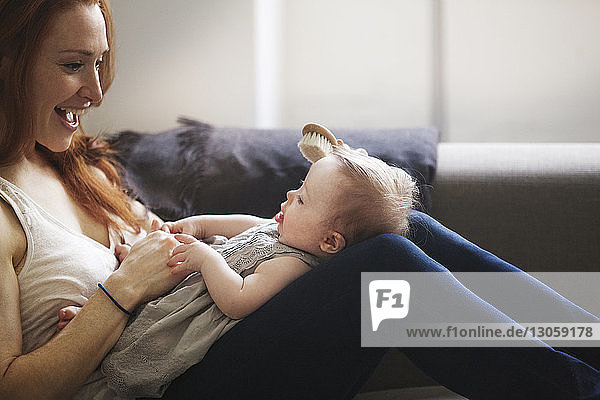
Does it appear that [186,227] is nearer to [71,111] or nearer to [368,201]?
[71,111]

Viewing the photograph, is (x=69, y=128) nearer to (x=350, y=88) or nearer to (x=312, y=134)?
(x=312, y=134)

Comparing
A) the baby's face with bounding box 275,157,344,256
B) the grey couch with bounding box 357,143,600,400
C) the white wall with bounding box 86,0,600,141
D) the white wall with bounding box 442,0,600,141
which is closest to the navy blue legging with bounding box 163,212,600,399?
the baby's face with bounding box 275,157,344,256

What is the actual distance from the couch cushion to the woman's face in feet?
1.49

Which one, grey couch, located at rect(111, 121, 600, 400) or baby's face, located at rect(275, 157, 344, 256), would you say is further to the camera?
grey couch, located at rect(111, 121, 600, 400)

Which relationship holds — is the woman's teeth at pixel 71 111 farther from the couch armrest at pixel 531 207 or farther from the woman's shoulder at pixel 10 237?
the couch armrest at pixel 531 207

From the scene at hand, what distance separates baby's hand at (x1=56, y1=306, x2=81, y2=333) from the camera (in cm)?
123

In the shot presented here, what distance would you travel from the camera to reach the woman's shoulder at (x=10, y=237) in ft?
3.93

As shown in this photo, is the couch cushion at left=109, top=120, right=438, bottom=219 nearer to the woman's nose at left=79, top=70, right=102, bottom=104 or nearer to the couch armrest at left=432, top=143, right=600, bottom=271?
the couch armrest at left=432, top=143, right=600, bottom=271

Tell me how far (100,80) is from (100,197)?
0.23 meters

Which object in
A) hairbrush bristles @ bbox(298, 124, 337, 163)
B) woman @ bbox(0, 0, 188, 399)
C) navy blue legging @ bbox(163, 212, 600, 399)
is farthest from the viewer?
hairbrush bristles @ bbox(298, 124, 337, 163)

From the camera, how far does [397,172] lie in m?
1.31

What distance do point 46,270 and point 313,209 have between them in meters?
0.46

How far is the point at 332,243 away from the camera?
127cm

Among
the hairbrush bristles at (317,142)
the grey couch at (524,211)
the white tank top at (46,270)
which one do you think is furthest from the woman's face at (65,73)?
the grey couch at (524,211)
